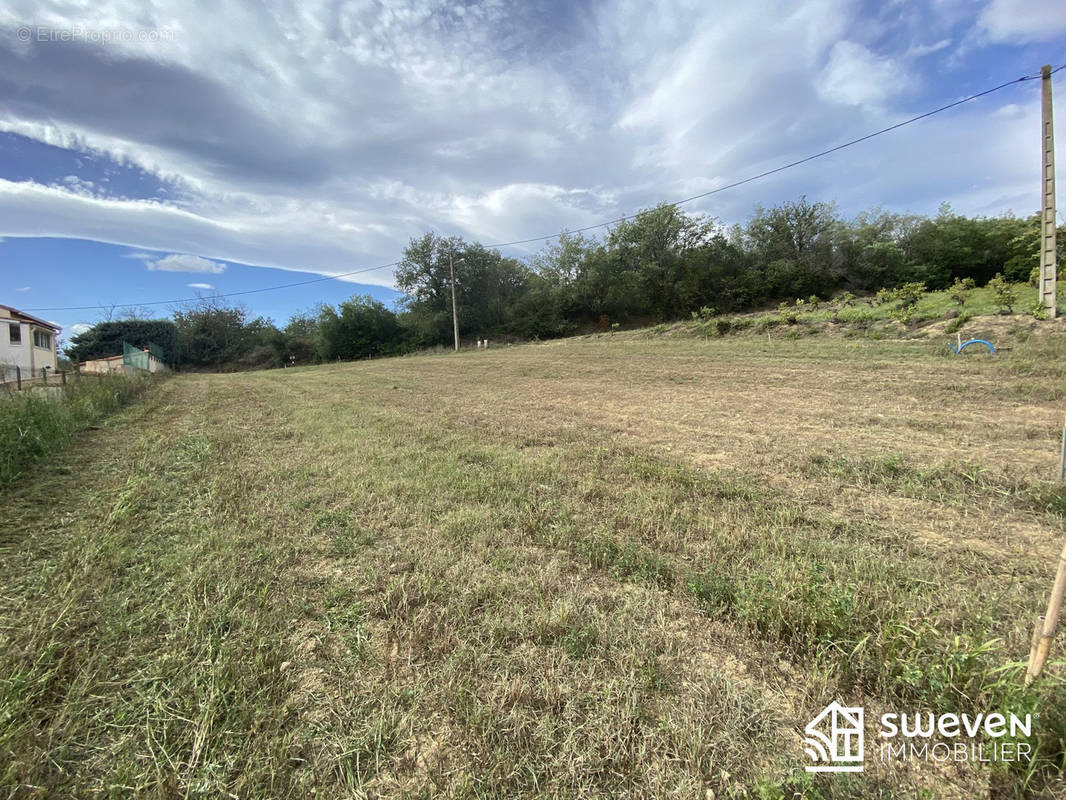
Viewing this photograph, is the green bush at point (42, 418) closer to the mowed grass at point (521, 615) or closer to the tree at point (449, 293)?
the mowed grass at point (521, 615)

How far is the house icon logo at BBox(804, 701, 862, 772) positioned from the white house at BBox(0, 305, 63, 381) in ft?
105

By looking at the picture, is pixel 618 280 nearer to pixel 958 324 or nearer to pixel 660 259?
pixel 660 259

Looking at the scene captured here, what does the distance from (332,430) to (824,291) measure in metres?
37.5

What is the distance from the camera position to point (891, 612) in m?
2.08

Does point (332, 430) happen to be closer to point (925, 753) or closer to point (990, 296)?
point (925, 753)

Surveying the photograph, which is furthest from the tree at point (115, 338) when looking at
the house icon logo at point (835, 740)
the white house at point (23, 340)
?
the house icon logo at point (835, 740)

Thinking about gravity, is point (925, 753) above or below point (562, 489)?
below

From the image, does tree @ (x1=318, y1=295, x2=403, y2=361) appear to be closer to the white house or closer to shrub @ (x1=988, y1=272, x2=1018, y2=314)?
the white house

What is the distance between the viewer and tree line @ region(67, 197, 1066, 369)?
32812 millimetres

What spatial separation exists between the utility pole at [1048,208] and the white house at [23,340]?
39.1m

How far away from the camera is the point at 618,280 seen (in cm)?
3850

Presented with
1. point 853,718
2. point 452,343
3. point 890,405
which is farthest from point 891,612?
point 452,343

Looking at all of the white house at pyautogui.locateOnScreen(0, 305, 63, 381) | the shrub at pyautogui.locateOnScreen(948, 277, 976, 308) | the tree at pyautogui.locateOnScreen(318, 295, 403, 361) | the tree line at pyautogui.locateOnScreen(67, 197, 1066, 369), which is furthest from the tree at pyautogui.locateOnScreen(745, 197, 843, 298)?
the white house at pyautogui.locateOnScreen(0, 305, 63, 381)

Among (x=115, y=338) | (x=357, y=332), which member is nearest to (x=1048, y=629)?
(x=357, y=332)
